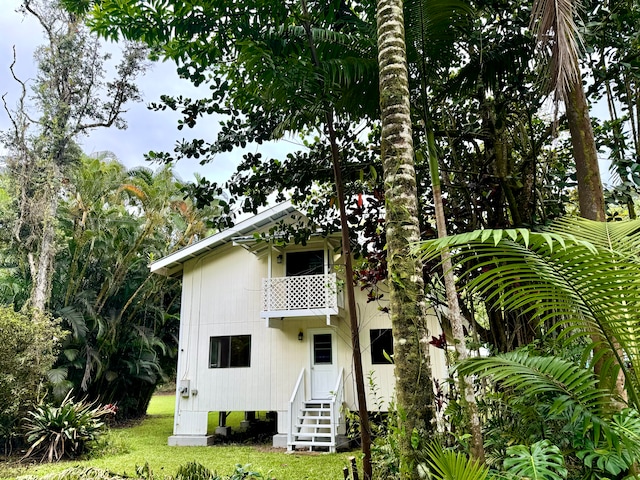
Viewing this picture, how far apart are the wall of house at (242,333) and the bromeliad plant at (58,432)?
2267 millimetres

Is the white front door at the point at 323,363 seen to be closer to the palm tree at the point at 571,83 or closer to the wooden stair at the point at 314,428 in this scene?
the wooden stair at the point at 314,428

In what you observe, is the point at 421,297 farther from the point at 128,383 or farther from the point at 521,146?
the point at 128,383

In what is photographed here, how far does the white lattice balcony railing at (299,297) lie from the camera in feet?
32.6

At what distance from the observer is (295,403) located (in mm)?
9734

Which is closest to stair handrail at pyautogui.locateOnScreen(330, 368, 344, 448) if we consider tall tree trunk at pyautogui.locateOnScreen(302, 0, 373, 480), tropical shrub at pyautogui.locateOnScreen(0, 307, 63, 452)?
tall tree trunk at pyautogui.locateOnScreen(302, 0, 373, 480)

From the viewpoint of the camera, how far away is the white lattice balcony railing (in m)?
9.94

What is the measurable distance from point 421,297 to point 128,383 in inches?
594

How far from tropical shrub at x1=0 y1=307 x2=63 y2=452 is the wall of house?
3.21 meters

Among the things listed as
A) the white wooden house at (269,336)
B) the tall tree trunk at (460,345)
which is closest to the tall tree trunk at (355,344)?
the tall tree trunk at (460,345)

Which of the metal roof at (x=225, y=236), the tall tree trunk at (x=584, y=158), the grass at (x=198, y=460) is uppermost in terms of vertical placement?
the metal roof at (x=225, y=236)

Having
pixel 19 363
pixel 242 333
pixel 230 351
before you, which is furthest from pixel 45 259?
pixel 242 333

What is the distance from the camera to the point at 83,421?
897cm

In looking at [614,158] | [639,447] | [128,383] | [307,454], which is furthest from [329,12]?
[128,383]

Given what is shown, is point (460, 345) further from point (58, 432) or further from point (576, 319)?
point (58, 432)
